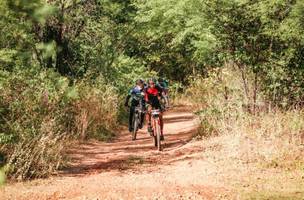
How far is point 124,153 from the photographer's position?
47.4 feet

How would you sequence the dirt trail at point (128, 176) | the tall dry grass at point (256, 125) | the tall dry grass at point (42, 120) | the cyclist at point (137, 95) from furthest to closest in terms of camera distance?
the cyclist at point (137, 95) < the tall dry grass at point (256, 125) < the tall dry grass at point (42, 120) < the dirt trail at point (128, 176)

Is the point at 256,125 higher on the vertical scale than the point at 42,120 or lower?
lower

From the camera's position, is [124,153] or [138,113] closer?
[124,153]

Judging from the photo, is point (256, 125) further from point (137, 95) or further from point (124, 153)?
point (137, 95)

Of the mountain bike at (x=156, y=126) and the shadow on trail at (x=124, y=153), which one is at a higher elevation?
the mountain bike at (x=156, y=126)

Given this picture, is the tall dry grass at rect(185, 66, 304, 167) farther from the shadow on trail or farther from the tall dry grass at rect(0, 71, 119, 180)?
the tall dry grass at rect(0, 71, 119, 180)

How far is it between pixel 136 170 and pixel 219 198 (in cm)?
304

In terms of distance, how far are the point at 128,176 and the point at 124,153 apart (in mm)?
3347

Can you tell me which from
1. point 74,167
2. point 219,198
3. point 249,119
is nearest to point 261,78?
point 249,119

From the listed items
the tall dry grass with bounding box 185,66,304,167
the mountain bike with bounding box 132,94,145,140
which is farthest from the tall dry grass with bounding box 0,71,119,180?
the tall dry grass with bounding box 185,66,304,167

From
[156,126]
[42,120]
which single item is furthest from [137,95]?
[42,120]

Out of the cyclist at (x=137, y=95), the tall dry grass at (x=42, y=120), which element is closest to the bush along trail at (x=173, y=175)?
the tall dry grass at (x=42, y=120)

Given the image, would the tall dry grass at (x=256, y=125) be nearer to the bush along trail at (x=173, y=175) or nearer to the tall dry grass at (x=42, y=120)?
the bush along trail at (x=173, y=175)

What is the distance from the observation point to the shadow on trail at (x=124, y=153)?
1238 cm
